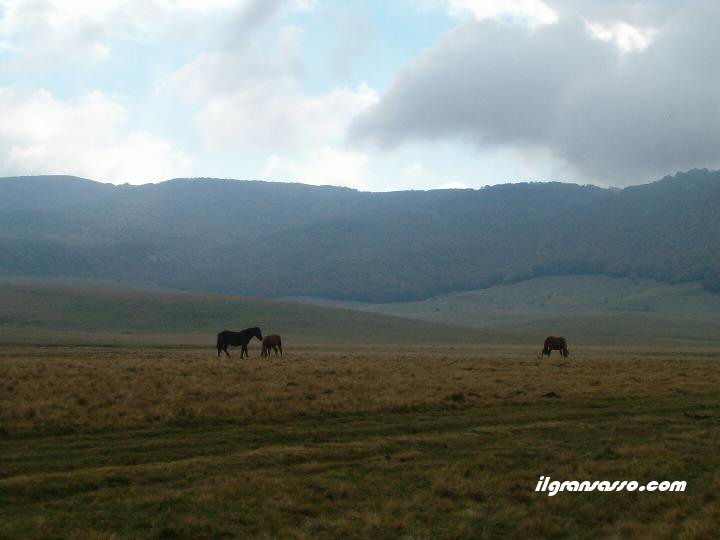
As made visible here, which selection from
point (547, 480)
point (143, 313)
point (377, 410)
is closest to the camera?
point (547, 480)

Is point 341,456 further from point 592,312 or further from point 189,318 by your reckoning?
point 592,312

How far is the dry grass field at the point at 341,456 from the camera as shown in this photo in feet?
32.2

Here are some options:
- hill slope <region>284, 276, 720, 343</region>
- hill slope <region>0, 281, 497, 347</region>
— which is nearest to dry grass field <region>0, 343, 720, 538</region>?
hill slope <region>0, 281, 497, 347</region>

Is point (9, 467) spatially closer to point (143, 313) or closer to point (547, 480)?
point (547, 480)

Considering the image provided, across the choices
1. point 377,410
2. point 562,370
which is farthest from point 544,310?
point 377,410

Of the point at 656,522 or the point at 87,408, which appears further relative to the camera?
the point at 87,408

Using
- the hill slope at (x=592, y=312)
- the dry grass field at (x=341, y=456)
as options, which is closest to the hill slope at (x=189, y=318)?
the hill slope at (x=592, y=312)

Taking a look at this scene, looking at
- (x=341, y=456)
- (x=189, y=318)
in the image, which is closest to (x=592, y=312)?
(x=189, y=318)

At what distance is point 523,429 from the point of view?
53.5 ft

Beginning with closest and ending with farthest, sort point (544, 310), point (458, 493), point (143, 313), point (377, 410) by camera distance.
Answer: point (458, 493) < point (377, 410) < point (143, 313) < point (544, 310)

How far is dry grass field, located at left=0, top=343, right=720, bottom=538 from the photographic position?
32.2ft

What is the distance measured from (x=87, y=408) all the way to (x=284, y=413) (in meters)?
4.39

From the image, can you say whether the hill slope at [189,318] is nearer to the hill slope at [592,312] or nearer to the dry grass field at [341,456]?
the hill slope at [592,312]

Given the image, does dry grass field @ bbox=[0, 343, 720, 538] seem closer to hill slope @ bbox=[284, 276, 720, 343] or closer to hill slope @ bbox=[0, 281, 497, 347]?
hill slope @ bbox=[0, 281, 497, 347]
